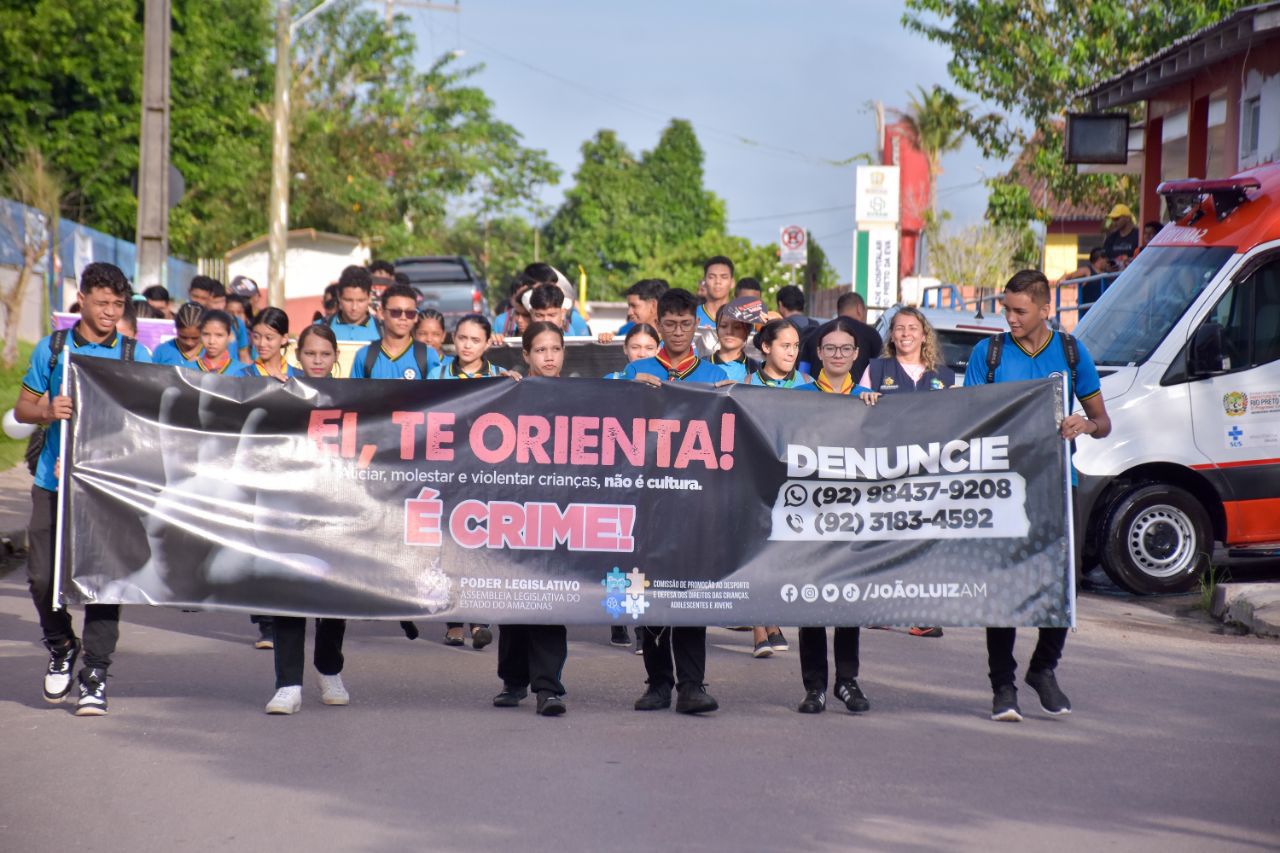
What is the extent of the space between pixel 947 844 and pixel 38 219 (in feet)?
83.2

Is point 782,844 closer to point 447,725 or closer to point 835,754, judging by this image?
point 835,754

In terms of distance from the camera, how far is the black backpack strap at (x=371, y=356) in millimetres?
9047

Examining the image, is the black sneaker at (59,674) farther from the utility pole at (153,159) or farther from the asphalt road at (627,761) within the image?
the utility pole at (153,159)

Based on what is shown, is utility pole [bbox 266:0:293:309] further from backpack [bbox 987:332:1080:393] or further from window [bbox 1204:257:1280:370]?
backpack [bbox 987:332:1080:393]

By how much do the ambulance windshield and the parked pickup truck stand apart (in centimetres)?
1969

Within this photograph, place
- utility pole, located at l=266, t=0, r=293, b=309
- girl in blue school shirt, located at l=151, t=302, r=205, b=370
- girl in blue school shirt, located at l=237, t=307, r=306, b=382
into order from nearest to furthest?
girl in blue school shirt, located at l=237, t=307, r=306, b=382 < girl in blue school shirt, located at l=151, t=302, r=205, b=370 < utility pole, located at l=266, t=0, r=293, b=309

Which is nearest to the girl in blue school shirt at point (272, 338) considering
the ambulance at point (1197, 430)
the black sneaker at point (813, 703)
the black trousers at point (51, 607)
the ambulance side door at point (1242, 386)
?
the black trousers at point (51, 607)

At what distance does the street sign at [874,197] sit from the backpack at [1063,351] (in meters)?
27.3

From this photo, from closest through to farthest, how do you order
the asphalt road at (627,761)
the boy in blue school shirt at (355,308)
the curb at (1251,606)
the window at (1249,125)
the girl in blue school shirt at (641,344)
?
the asphalt road at (627,761) → the girl in blue school shirt at (641,344) → the curb at (1251,606) → the boy in blue school shirt at (355,308) → the window at (1249,125)

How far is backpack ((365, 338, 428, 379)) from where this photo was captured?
902cm

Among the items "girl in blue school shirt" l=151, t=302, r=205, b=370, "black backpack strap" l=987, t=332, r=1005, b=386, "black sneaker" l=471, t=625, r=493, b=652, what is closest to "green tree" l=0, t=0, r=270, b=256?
"girl in blue school shirt" l=151, t=302, r=205, b=370

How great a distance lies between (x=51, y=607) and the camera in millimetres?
7539

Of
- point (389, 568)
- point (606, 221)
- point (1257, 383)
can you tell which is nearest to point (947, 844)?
point (389, 568)

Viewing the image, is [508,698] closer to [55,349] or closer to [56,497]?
[56,497]
